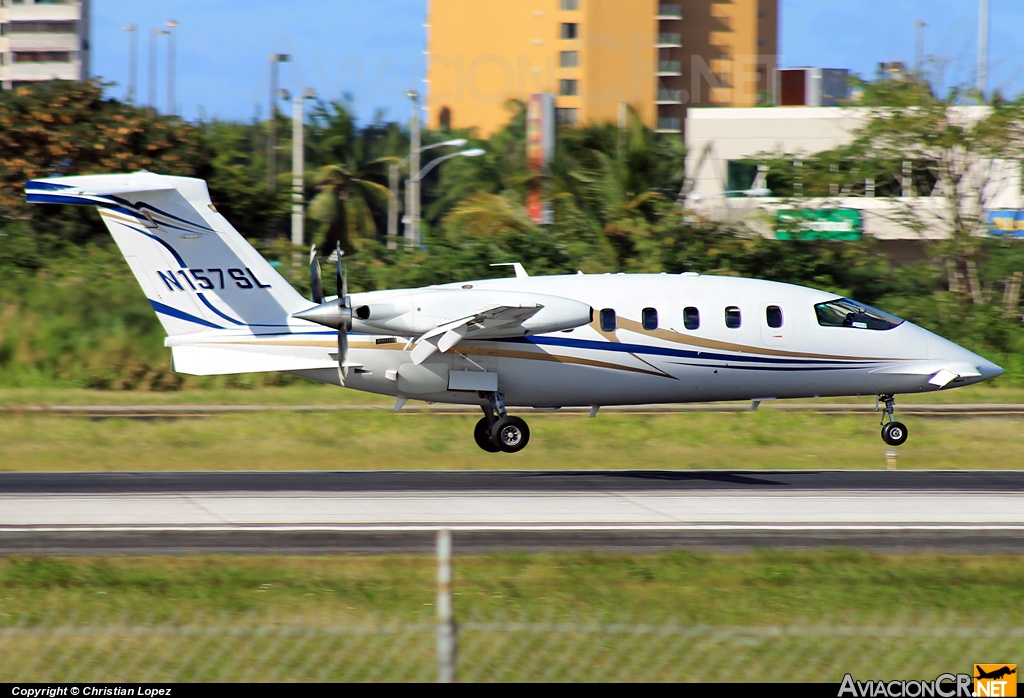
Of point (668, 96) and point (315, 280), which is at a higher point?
point (668, 96)

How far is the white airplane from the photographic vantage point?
2044 centimetres

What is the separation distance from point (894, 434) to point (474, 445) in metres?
8.49

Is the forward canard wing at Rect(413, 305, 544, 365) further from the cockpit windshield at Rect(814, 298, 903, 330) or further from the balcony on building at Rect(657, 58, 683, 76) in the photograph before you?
the balcony on building at Rect(657, 58, 683, 76)

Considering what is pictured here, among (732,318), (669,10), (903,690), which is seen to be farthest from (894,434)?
(669,10)

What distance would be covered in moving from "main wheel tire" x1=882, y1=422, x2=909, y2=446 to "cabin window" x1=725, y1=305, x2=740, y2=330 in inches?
140

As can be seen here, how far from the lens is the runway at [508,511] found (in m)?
14.4

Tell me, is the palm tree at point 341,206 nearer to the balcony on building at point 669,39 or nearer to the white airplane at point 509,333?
the balcony on building at point 669,39

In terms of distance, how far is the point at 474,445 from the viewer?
2444cm

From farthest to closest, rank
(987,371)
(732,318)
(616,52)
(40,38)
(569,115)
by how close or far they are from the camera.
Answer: (40,38), (569,115), (616,52), (987,371), (732,318)

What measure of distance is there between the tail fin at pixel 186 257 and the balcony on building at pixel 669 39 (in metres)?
76.4

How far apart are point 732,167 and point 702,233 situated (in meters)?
18.6

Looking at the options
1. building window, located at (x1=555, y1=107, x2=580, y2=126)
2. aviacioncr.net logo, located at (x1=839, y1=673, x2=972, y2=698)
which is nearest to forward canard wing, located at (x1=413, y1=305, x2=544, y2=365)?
aviacioncr.net logo, located at (x1=839, y1=673, x2=972, y2=698)

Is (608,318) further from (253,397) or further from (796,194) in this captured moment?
(796,194)

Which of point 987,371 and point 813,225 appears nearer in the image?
point 987,371
